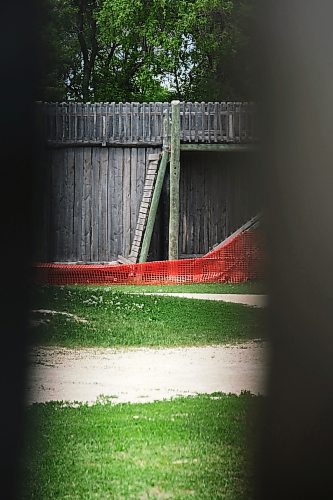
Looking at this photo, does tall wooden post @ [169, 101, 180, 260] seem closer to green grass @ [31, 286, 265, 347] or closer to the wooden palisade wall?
the wooden palisade wall

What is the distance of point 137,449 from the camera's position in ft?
5.69

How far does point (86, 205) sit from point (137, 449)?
131 inches

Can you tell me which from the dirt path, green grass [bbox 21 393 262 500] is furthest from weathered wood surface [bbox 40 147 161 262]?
green grass [bbox 21 393 262 500]

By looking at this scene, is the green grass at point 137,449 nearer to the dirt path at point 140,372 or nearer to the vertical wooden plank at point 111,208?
the dirt path at point 140,372

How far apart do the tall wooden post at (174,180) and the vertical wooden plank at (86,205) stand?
468 millimetres

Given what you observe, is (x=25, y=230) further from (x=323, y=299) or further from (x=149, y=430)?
(x=149, y=430)

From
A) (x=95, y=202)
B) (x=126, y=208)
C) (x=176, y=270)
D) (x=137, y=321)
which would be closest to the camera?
(x=137, y=321)

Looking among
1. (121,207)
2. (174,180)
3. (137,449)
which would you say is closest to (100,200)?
Answer: (121,207)

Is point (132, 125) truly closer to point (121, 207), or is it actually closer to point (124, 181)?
point (124, 181)

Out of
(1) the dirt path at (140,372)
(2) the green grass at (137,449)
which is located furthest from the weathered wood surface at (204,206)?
(2) the green grass at (137,449)

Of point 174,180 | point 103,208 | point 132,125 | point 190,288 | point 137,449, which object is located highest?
point 132,125

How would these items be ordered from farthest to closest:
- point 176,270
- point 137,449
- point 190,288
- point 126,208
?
point 126,208 → point 176,270 → point 190,288 → point 137,449

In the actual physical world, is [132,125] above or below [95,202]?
above

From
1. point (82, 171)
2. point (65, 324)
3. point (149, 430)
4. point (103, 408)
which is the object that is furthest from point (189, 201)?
point (149, 430)
